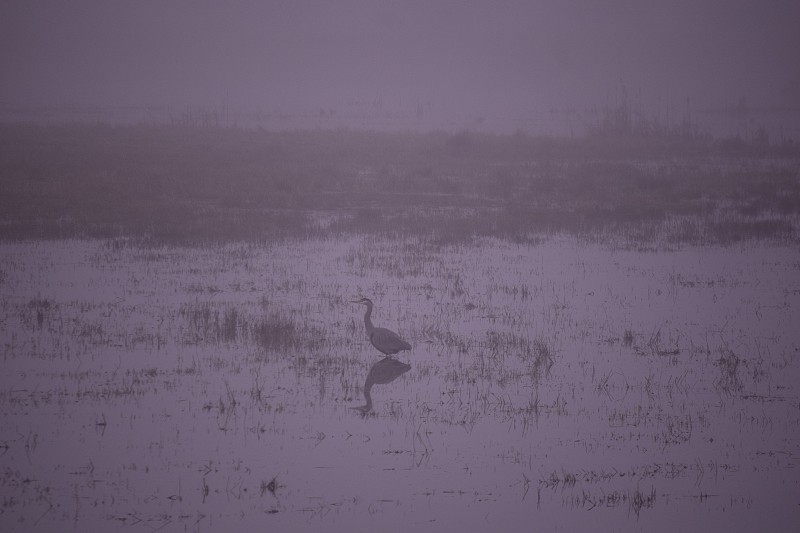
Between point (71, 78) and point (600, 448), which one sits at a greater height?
point (71, 78)

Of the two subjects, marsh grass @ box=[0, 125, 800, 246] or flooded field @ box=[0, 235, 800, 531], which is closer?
flooded field @ box=[0, 235, 800, 531]

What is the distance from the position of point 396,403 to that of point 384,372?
89 centimetres

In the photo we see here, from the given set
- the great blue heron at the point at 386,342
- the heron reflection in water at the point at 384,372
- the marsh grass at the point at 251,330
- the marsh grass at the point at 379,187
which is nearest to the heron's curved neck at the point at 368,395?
the heron reflection in water at the point at 384,372

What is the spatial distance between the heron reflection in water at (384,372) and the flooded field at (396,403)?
0.27ft

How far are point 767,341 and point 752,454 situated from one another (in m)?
3.73

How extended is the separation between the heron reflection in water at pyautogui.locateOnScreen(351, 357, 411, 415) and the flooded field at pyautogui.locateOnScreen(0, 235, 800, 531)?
83 millimetres

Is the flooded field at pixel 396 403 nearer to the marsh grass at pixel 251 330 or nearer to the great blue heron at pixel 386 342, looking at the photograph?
the marsh grass at pixel 251 330

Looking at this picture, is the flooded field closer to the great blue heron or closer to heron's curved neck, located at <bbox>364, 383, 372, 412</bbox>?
heron's curved neck, located at <bbox>364, 383, 372, 412</bbox>

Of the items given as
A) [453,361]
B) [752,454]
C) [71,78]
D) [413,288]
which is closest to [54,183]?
[413,288]

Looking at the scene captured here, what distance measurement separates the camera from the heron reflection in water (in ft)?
27.1

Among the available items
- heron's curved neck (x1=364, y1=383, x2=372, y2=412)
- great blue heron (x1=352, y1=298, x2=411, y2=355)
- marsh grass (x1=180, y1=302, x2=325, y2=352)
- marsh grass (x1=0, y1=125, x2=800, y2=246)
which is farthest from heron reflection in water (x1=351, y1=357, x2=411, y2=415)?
marsh grass (x1=0, y1=125, x2=800, y2=246)

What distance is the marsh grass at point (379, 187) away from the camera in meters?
18.2

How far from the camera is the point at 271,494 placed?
5.89 meters

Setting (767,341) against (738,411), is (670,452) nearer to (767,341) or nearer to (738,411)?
(738,411)
